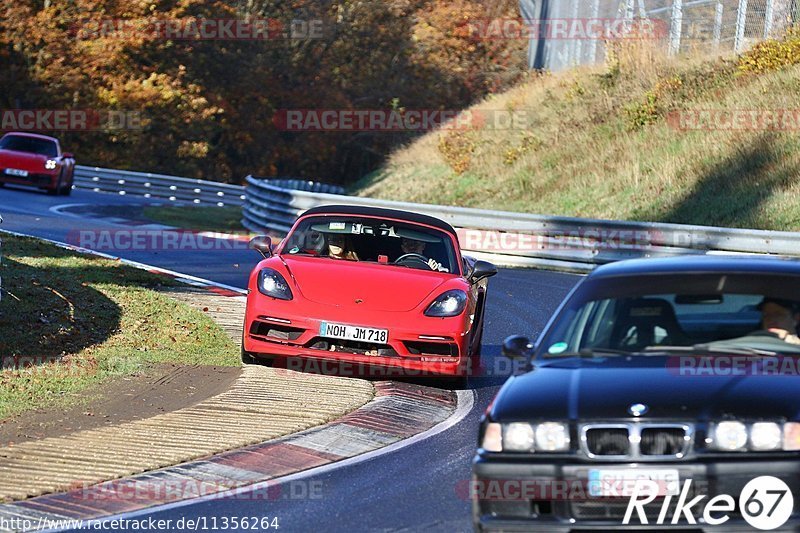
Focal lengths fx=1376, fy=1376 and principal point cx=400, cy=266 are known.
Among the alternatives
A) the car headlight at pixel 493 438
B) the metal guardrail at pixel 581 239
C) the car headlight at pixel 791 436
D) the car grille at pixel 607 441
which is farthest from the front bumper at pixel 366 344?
the metal guardrail at pixel 581 239

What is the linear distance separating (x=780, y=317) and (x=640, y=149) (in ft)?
84.9

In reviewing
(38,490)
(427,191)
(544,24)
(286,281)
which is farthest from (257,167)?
(38,490)

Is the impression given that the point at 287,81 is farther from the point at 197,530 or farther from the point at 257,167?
the point at 197,530

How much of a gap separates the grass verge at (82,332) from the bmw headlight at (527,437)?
489 cm

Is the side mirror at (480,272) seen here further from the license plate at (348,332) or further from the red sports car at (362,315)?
the license plate at (348,332)

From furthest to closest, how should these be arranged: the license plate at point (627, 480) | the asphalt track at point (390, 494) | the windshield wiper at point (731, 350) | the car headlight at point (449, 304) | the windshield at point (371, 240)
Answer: the windshield at point (371, 240) → the car headlight at point (449, 304) → the asphalt track at point (390, 494) → the windshield wiper at point (731, 350) → the license plate at point (627, 480)

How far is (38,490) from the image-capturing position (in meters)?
7.50

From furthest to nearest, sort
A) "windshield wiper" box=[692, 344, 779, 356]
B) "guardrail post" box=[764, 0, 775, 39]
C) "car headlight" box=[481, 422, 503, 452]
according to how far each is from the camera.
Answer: "guardrail post" box=[764, 0, 775, 39], "windshield wiper" box=[692, 344, 779, 356], "car headlight" box=[481, 422, 503, 452]

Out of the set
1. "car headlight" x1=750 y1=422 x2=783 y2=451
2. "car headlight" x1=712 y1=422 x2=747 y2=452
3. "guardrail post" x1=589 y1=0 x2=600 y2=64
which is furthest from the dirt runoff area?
"guardrail post" x1=589 y1=0 x2=600 y2=64

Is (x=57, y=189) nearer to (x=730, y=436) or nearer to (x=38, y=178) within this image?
(x=38, y=178)

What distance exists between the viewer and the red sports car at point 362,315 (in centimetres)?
1109

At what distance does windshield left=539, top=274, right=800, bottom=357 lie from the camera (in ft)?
22.7

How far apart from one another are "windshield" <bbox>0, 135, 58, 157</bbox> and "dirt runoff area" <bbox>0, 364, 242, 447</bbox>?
23104mm

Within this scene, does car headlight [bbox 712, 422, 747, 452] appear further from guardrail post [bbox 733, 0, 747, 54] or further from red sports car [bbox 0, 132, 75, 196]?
red sports car [bbox 0, 132, 75, 196]
